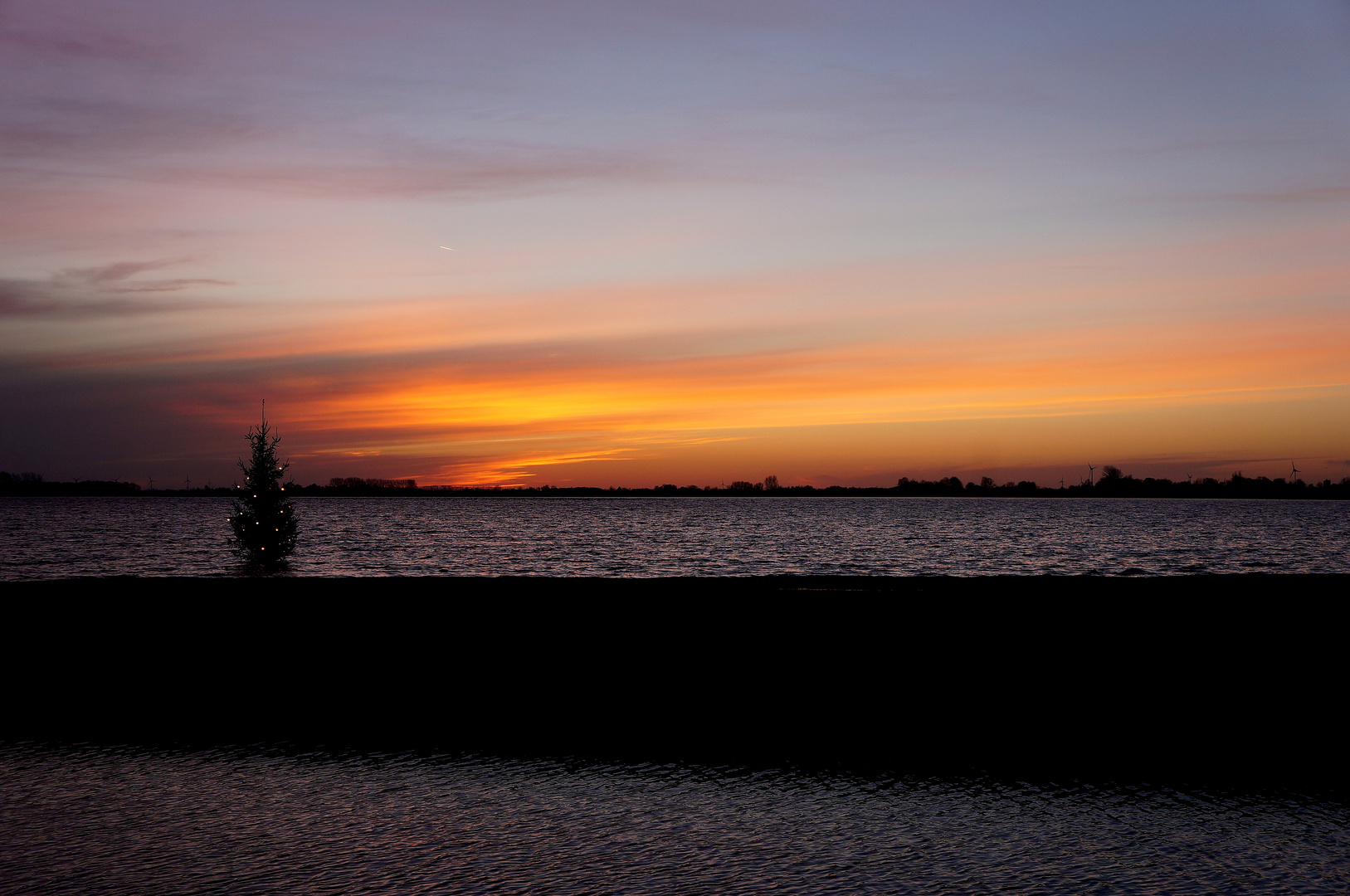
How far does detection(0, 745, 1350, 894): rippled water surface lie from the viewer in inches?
283

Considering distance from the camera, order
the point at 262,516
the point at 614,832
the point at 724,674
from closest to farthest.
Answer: the point at 614,832, the point at 724,674, the point at 262,516

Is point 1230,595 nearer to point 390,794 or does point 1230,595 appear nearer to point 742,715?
point 742,715

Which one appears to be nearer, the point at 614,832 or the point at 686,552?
the point at 614,832

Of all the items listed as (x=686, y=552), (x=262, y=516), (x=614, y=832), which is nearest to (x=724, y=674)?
(x=614, y=832)

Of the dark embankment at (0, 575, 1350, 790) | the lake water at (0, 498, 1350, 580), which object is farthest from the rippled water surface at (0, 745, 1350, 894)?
the lake water at (0, 498, 1350, 580)

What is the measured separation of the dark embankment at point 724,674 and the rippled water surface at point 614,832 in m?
1.43

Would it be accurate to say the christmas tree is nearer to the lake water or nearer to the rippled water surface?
the lake water

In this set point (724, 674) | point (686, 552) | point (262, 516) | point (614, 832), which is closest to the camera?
point (614, 832)

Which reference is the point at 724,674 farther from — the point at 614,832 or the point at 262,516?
the point at 262,516

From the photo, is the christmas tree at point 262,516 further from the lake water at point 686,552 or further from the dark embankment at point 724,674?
the dark embankment at point 724,674

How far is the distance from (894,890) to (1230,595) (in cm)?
1095

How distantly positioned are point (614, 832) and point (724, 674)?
5.74m

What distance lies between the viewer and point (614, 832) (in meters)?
8.41

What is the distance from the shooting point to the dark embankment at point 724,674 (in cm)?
1249
